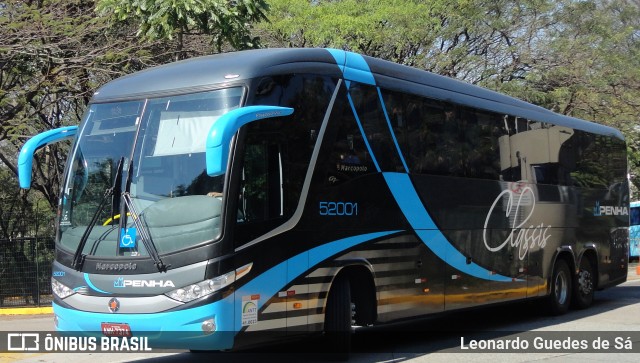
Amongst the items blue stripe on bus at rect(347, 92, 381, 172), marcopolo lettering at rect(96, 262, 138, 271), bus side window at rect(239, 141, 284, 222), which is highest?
blue stripe on bus at rect(347, 92, 381, 172)

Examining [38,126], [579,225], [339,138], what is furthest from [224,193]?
[38,126]

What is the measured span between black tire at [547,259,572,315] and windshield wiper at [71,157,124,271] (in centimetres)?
912

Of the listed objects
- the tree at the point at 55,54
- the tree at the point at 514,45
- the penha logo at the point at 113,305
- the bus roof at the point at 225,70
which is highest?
the tree at the point at 514,45

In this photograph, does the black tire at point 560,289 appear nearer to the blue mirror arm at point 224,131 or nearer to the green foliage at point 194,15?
the green foliage at point 194,15

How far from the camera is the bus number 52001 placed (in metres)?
9.14

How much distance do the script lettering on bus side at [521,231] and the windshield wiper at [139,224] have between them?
6.25 meters

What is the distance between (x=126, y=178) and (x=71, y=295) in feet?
4.62

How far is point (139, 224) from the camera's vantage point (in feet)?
26.4

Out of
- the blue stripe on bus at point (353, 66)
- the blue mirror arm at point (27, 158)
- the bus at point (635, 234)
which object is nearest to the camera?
the blue mirror arm at point (27, 158)

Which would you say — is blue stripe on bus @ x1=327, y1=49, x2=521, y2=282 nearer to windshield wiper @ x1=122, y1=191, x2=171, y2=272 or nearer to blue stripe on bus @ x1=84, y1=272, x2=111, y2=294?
windshield wiper @ x1=122, y1=191, x2=171, y2=272

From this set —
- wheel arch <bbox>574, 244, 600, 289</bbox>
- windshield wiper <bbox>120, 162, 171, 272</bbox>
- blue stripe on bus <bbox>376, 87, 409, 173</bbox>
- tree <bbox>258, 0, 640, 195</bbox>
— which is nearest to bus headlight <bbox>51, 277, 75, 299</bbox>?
windshield wiper <bbox>120, 162, 171, 272</bbox>

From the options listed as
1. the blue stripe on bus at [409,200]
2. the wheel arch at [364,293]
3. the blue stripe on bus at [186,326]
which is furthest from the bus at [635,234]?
the blue stripe on bus at [186,326]

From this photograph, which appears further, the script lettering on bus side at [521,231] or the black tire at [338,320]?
the script lettering on bus side at [521,231]

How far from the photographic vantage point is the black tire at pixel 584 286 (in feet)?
50.2
